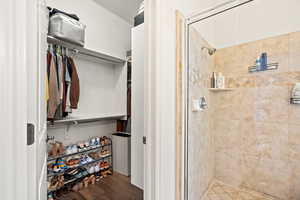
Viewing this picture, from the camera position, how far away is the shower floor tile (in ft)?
5.20

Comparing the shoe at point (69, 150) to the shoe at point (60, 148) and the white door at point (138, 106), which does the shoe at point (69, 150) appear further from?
the white door at point (138, 106)

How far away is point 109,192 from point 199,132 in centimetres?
132

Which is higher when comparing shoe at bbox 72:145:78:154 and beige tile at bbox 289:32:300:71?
beige tile at bbox 289:32:300:71

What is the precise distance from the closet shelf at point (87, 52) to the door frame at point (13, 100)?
4.17 feet

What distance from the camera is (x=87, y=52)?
6.47ft

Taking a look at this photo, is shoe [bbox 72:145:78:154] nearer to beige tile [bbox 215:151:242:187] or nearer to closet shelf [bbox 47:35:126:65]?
closet shelf [bbox 47:35:126:65]

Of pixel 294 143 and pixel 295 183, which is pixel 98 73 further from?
pixel 295 183

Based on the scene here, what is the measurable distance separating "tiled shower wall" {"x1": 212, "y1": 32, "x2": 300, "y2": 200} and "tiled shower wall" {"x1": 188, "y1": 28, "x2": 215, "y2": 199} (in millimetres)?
82

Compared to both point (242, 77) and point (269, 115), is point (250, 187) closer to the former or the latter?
point (269, 115)

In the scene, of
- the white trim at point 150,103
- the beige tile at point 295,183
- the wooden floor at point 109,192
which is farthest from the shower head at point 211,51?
the wooden floor at point 109,192

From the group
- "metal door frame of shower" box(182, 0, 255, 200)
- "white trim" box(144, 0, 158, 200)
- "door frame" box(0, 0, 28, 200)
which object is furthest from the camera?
"metal door frame of shower" box(182, 0, 255, 200)

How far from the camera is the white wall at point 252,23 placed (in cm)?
144

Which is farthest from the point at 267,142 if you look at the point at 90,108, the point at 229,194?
the point at 90,108

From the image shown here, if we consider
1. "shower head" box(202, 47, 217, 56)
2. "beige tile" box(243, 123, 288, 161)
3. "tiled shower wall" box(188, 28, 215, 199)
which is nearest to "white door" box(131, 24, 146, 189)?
"tiled shower wall" box(188, 28, 215, 199)
